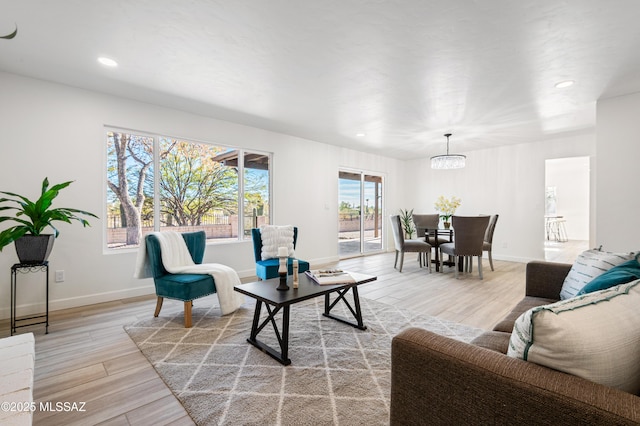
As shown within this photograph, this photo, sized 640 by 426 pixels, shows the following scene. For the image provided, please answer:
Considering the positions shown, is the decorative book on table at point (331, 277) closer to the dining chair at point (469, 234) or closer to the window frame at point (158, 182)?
the window frame at point (158, 182)

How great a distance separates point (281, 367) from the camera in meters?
2.11

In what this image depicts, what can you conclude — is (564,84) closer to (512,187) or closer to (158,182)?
(512,187)

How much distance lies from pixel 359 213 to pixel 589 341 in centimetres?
629

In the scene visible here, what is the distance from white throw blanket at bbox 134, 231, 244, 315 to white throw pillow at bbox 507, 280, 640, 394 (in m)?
2.68

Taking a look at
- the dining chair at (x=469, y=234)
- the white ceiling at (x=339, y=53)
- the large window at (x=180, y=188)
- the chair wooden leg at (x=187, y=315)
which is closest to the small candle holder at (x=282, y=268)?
the chair wooden leg at (x=187, y=315)

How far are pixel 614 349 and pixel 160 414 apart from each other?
6.63 ft

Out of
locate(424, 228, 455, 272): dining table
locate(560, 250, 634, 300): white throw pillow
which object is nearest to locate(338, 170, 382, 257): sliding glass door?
locate(424, 228, 455, 272): dining table

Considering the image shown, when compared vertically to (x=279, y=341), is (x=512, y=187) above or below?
above

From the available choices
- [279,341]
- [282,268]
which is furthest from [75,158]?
[279,341]

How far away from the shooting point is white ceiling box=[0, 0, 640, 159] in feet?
6.70

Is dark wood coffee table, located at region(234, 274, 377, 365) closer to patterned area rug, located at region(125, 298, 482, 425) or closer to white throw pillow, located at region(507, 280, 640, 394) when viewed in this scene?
patterned area rug, located at region(125, 298, 482, 425)

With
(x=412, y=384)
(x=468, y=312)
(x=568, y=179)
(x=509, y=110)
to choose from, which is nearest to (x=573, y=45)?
(x=509, y=110)

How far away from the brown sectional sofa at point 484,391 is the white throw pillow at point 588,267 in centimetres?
122

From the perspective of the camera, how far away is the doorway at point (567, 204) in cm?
838
